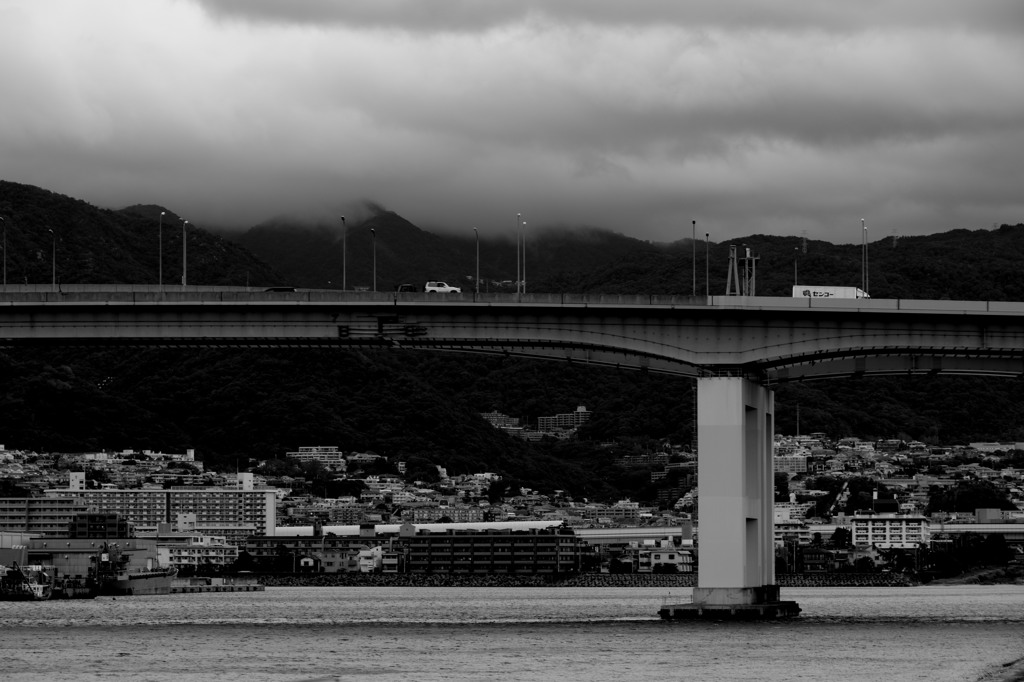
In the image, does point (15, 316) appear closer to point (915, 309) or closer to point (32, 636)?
point (32, 636)

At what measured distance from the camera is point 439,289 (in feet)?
338

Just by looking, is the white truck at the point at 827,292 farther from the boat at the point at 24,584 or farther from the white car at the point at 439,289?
the boat at the point at 24,584

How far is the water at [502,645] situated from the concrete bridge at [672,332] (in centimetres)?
551

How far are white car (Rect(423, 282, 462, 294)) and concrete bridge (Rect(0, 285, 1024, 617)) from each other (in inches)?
124

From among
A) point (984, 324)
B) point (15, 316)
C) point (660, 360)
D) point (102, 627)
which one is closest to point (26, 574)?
point (102, 627)

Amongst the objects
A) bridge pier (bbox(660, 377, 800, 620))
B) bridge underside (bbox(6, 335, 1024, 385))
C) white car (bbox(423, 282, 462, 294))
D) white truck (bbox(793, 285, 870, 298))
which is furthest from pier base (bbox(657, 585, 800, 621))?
white car (bbox(423, 282, 462, 294))

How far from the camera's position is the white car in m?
100

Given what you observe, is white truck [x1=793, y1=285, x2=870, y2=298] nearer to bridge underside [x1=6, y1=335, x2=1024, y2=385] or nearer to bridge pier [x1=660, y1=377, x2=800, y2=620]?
bridge underside [x1=6, y1=335, x2=1024, y2=385]

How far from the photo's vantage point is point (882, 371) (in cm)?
10169

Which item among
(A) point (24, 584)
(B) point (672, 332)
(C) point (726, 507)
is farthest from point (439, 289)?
(A) point (24, 584)

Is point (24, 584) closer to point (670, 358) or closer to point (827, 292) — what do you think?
point (670, 358)

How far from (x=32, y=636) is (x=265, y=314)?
20324 mm

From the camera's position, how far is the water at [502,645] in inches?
2906

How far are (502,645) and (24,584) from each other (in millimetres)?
87865
